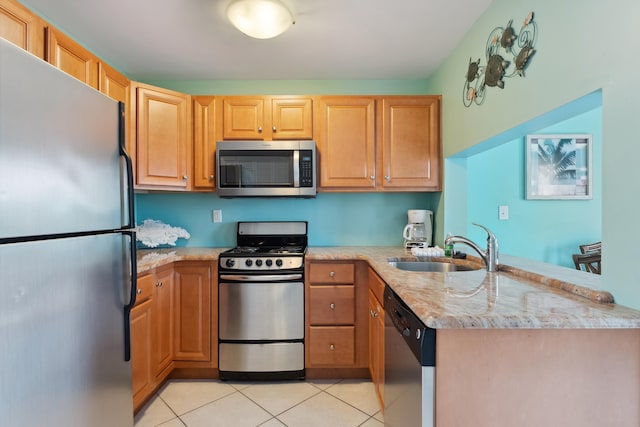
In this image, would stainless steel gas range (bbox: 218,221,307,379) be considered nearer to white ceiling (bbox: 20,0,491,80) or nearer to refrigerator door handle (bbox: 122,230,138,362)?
refrigerator door handle (bbox: 122,230,138,362)

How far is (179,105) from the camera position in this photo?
232 cm

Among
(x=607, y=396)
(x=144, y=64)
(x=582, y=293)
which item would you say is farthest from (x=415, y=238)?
(x=144, y=64)

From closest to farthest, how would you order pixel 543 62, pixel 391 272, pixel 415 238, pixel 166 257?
pixel 543 62, pixel 391 272, pixel 166 257, pixel 415 238

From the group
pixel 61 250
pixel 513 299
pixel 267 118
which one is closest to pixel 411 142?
pixel 267 118

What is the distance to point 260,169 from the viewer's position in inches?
91.6

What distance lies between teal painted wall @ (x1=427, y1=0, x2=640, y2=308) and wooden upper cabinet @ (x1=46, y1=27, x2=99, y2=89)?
7.48 ft

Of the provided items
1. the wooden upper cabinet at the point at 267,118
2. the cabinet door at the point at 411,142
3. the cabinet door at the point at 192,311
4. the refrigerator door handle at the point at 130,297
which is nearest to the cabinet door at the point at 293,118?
the wooden upper cabinet at the point at 267,118

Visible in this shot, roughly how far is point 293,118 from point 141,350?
76.3 inches

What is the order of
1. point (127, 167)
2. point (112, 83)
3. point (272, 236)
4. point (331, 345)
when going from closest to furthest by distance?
point (127, 167), point (112, 83), point (331, 345), point (272, 236)

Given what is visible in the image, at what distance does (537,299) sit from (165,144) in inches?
97.2

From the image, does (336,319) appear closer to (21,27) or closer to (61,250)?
(61,250)

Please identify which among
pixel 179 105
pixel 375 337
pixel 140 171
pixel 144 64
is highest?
pixel 144 64

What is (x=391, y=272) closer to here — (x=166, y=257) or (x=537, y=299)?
(x=537, y=299)

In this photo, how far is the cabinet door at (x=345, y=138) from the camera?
2.39 metres
